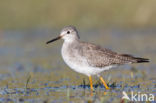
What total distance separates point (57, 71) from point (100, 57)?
3.24 metres

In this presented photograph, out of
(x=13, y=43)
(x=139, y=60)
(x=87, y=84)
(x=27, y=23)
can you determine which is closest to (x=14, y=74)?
(x=87, y=84)

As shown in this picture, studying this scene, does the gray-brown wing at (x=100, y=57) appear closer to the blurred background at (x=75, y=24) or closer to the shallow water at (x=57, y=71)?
the shallow water at (x=57, y=71)

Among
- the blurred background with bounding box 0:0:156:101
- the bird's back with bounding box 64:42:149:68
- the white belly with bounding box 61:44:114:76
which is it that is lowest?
the white belly with bounding box 61:44:114:76

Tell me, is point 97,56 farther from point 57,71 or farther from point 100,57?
point 57,71

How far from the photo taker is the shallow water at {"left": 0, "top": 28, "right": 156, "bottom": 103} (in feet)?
29.4

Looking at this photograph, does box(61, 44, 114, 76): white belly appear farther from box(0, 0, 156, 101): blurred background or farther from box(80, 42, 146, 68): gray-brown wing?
box(0, 0, 156, 101): blurred background

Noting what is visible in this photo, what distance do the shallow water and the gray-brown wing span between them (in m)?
0.51

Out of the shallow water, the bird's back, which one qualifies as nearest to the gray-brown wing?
the bird's back

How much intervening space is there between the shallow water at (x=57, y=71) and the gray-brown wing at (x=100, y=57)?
510 millimetres

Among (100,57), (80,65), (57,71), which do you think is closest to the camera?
(80,65)

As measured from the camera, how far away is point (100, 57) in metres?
9.58

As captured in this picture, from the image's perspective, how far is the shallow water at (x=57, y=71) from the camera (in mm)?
8969

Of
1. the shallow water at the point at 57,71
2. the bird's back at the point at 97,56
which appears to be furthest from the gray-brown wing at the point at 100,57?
the shallow water at the point at 57,71

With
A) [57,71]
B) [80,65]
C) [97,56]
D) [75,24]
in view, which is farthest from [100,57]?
[75,24]
